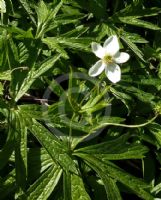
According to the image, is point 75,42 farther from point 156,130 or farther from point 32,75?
point 156,130

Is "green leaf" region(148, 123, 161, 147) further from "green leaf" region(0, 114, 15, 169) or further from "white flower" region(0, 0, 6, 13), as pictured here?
"white flower" region(0, 0, 6, 13)

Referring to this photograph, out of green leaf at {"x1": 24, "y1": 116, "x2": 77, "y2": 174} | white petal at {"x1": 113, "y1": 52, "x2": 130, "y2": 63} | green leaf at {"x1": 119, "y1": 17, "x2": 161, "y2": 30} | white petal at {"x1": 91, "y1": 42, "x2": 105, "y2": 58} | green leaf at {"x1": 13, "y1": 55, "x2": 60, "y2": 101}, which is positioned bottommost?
green leaf at {"x1": 24, "y1": 116, "x2": 77, "y2": 174}

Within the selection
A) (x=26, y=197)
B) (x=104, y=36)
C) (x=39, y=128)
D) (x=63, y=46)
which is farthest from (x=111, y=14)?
(x=26, y=197)

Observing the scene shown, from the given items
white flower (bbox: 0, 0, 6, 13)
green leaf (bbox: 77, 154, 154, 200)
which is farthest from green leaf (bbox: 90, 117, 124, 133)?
white flower (bbox: 0, 0, 6, 13)

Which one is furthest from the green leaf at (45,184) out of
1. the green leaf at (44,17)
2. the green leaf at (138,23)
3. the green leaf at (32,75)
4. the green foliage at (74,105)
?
the green leaf at (138,23)

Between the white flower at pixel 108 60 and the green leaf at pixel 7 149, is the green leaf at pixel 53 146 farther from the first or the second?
the white flower at pixel 108 60

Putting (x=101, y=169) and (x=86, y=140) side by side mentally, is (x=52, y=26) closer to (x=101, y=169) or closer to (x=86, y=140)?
(x=86, y=140)
